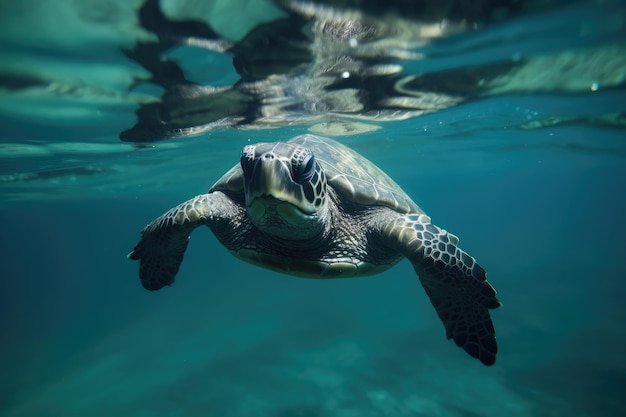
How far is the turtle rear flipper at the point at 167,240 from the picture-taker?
189 inches

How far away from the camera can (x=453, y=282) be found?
163 inches

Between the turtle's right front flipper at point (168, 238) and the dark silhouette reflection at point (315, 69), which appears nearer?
the turtle's right front flipper at point (168, 238)

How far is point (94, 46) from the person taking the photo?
574cm

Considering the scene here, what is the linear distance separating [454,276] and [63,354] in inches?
935

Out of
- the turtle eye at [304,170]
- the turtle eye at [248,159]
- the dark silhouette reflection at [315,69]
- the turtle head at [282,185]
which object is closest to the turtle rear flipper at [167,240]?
the turtle head at [282,185]

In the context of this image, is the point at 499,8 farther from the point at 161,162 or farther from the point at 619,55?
the point at 161,162

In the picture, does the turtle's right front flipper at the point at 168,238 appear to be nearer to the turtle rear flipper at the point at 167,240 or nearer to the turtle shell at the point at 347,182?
the turtle rear flipper at the point at 167,240

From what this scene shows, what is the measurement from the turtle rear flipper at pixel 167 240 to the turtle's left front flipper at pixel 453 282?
8.20 ft

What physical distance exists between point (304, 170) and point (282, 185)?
11.4 inches

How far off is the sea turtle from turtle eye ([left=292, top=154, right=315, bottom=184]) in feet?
0.03

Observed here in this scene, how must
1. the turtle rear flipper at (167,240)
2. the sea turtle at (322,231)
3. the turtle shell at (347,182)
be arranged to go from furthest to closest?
the turtle shell at (347,182)
the turtle rear flipper at (167,240)
the sea turtle at (322,231)

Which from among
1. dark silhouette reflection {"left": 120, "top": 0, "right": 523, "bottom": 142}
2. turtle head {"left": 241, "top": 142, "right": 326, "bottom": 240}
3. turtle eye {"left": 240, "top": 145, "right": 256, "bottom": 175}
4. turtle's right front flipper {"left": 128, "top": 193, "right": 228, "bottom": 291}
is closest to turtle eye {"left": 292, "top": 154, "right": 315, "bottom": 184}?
turtle head {"left": 241, "top": 142, "right": 326, "bottom": 240}

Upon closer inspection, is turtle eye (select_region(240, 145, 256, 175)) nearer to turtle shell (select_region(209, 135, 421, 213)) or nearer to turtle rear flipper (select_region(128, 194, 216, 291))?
turtle rear flipper (select_region(128, 194, 216, 291))

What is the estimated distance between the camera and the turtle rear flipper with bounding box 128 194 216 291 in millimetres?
4789
